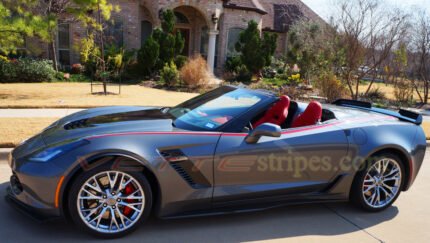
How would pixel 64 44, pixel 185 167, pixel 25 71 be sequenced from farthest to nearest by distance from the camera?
pixel 64 44 < pixel 25 71 < pixel 185 167

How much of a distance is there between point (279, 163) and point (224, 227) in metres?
0.83

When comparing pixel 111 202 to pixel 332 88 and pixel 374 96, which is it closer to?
pixel 332 88

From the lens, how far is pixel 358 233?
12.6 ft

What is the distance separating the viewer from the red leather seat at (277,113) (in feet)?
13.9

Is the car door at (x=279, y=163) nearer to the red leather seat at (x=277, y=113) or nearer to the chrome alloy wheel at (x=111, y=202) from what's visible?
the red leather seat at (x=277, y=113)

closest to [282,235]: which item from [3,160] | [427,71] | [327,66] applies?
[3,160]

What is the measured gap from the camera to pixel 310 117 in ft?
13.8

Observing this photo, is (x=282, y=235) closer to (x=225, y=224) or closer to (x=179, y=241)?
(x=225, y=224)

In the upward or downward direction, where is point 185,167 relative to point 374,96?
upward

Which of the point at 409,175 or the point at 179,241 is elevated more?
the point at 409,175

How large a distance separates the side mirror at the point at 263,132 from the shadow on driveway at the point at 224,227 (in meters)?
0.88

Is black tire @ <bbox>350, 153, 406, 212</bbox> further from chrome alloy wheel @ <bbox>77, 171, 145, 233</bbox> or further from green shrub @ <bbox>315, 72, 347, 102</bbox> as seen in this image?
green shrub @ <bbox>315, 72, 347, 102</bbox>

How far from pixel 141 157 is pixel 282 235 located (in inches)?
61.3

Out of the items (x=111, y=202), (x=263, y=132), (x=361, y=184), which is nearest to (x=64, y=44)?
(x=111, y=202)
